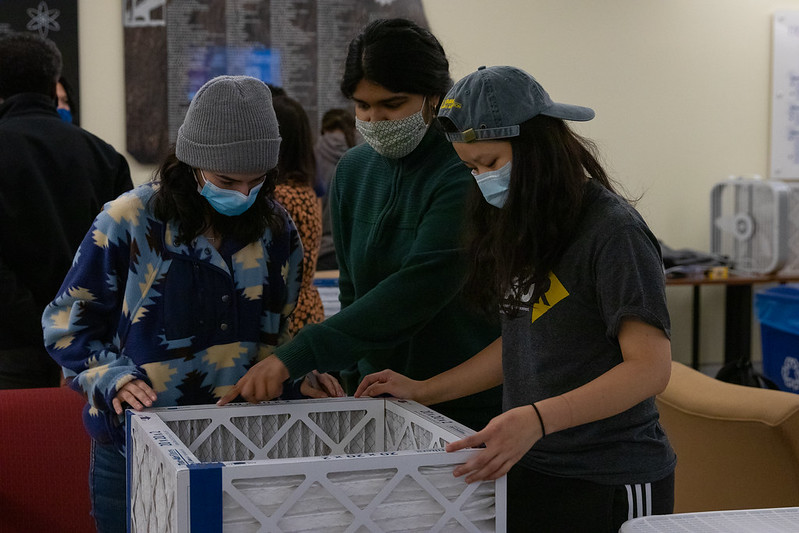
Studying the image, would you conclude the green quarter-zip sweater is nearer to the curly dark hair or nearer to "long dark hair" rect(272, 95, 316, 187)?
"long dark hair" rect(272, 95, 316, 187)

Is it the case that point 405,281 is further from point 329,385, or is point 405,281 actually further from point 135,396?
point 135,396

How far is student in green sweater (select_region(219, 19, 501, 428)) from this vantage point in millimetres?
1438

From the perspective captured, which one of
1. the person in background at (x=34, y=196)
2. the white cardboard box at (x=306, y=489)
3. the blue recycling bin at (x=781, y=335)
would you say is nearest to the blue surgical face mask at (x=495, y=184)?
the white cardboard box at (x=306, y=489)

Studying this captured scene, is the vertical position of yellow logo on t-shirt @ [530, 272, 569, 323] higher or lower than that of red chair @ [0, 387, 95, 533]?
higher

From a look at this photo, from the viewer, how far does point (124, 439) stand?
133 cm

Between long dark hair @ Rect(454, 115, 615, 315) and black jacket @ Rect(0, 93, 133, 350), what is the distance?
59.7 inches

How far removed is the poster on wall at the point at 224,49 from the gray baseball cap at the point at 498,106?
334 centimetres

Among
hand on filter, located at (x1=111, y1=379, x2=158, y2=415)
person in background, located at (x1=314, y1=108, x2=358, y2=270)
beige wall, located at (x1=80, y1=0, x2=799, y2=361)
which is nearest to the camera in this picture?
hand on filter, located at (x1=111, y1=379, x2=158, y2=415)

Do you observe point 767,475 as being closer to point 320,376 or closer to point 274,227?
point 320,376

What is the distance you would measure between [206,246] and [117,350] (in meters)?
0.20

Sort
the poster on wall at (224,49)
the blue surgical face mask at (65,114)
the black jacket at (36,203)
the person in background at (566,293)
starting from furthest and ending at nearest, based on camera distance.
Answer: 1. the poster on wall at (224,49)
2. the blue surgical face mask at (65,114)
3. the black jacket at (36,203)
4. the person in background at (566,293)

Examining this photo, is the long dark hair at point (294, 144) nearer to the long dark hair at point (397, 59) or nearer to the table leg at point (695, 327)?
the long dark hair at point (397, 59)

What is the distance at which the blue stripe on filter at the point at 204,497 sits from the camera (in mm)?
886

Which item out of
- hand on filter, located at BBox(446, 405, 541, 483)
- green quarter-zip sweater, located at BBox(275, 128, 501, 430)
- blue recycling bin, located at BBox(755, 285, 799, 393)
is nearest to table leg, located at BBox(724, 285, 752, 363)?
blue recycling bin, located at BBox(755, 285, 799, 393)
